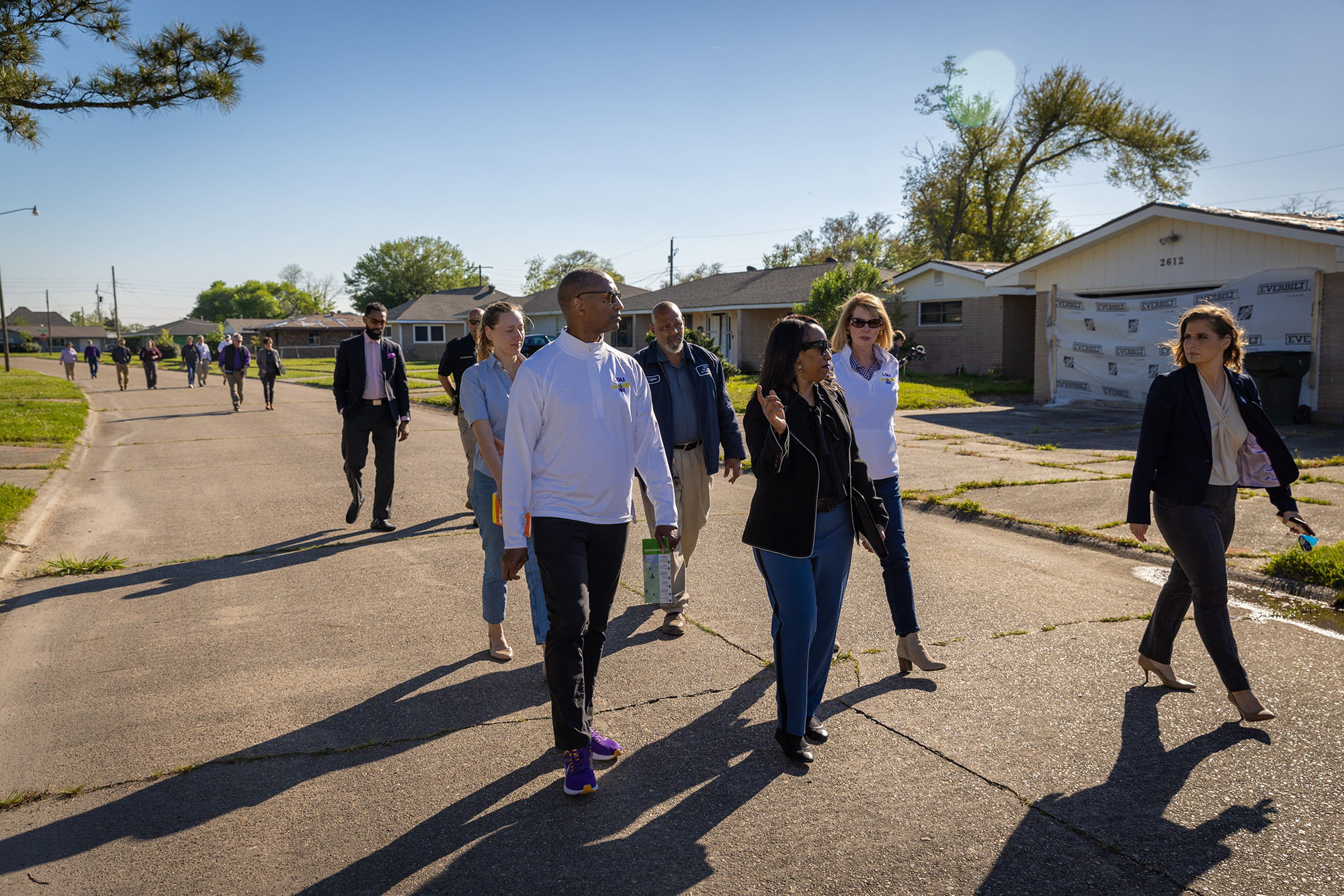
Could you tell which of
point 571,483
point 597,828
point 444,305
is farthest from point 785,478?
point 444,305

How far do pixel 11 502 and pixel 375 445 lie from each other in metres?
3.94

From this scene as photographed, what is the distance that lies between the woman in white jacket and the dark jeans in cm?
125

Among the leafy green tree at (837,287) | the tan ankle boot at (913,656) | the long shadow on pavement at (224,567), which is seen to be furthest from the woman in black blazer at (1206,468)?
the leafy green tree at (837,287)

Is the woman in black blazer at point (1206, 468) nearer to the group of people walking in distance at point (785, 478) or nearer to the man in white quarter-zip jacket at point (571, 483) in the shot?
the group of people walking in distance at point (785, 478)

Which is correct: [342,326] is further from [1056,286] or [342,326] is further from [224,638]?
[224,638]

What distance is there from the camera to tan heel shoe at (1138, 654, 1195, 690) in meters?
4.64

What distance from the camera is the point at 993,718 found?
170 inches

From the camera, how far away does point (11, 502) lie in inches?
370

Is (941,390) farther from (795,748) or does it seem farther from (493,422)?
(795,748)

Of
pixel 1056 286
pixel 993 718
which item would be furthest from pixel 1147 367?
pixel 993 718

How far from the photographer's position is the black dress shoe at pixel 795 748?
12.8ft

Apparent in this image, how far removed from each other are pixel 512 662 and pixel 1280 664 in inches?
166

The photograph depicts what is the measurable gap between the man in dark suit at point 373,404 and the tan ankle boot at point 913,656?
5.44m

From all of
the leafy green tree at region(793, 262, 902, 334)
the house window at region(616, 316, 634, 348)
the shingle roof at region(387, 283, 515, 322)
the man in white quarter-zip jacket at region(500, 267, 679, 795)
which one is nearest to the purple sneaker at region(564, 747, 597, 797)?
the man in white quarter-zip jacket at region(500, 267, 679, 795)
